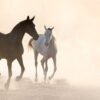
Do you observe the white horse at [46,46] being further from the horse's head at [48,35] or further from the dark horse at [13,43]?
the dark horse at [13,43]

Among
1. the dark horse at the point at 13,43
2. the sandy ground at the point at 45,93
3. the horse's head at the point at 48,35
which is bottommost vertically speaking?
the sandy ground at the point at 45,93

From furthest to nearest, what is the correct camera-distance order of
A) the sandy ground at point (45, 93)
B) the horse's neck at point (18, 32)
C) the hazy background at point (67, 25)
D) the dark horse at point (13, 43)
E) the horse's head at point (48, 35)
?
1. the hazy background at point (67, 25)
2. the horse's head at point (48, 35)
3. the horse's neck at point (18, 32)
4. the dark horse at point (13, 43)
5. the sandy ground at point (45, 93)

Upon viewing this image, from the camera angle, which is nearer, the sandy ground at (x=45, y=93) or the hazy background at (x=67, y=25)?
the sandy ground at (x=45, y=93)

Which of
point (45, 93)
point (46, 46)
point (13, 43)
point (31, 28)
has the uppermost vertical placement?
point (31, 28)

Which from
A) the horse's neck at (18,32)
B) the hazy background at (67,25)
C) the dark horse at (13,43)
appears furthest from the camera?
the hazy background at (67,25)

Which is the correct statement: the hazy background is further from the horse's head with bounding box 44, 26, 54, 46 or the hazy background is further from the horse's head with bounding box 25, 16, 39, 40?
the horse's head with bounding box 25, 16, 39, 40

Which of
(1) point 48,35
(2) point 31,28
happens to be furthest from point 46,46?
(2) point 31,28

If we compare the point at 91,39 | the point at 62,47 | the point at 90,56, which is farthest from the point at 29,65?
the point at 91,39

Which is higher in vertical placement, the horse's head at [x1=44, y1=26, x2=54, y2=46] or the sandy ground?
the horse's head at [x1=44, y1=26, x2=54, y2=46]

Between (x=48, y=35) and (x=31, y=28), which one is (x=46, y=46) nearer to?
(x=48, y=35)

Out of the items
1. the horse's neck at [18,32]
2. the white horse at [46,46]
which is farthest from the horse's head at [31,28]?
the white horse at [46,46]

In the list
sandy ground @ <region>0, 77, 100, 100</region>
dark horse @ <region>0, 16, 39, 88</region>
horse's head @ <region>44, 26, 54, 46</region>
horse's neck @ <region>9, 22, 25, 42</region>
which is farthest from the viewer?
horse's head @ <region>44, 26, 54, 46</region>

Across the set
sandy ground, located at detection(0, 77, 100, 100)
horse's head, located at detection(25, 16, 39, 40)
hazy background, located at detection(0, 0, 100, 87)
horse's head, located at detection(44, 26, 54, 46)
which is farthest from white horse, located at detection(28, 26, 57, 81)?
hazy background, located at detection(0, 0, 100, 87)

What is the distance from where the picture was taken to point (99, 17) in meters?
66.3
